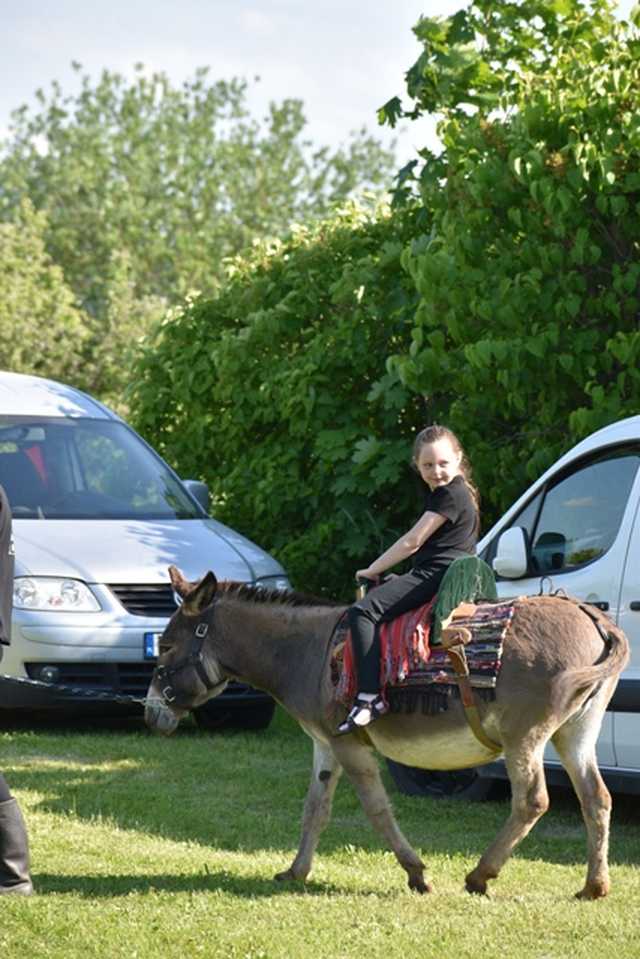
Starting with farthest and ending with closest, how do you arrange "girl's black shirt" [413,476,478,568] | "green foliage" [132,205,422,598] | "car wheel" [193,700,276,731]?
1. "green foliage" [132,205,422,598]
2. "car wheel" [193,700,276,731]
3. "girl's black shirt" [413,476,478,568]

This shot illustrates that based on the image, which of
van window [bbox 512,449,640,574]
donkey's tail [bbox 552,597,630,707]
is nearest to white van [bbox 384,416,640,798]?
van window [bbox 512,449,640,574]

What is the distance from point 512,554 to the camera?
9055mm

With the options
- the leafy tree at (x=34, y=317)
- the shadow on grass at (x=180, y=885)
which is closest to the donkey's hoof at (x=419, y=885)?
the shadow on grass at (x=180, y=885)

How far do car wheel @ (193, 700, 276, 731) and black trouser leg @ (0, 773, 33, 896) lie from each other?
17.1 feet

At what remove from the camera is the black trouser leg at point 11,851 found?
7066mm

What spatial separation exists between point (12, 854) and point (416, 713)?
173 centimetres

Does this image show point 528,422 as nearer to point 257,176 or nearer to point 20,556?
point 20,556

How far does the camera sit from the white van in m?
8.48

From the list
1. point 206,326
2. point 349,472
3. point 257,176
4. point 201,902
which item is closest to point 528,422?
point 349,472

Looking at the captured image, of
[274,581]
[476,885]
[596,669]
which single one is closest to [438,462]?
[596,669]

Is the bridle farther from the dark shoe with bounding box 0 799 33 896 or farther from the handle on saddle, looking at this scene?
the dark shoe with bounding box 0 799 33 896

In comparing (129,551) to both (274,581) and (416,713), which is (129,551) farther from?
(416,713)

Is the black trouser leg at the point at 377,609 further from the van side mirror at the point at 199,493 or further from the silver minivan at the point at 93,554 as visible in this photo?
the van side mirror at the point at 199,493

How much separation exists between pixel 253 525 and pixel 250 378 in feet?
4.41
